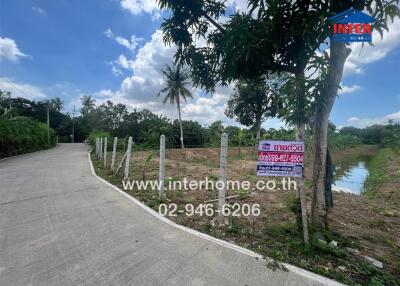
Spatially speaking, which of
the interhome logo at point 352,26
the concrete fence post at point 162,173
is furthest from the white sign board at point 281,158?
the concrete fence post at point 162,173

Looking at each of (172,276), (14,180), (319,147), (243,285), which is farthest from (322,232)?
(14,180)

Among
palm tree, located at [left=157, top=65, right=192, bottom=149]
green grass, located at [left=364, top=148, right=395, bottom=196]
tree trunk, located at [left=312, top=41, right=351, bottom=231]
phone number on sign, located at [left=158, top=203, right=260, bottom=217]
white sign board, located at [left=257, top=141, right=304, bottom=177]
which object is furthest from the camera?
palm tree, located at [left=157, top=65, right=192, bottom=149]

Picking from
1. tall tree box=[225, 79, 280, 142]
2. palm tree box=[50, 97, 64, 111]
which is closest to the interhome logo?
tall tree box=[225, 79, 280, 142]

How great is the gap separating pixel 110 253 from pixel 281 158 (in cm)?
271

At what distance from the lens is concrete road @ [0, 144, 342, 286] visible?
2576 millimetres

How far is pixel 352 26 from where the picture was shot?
9.88ft

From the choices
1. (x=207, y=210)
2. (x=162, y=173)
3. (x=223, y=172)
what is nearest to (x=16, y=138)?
(x=162, y=173)

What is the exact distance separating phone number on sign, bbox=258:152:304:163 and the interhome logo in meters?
1.65

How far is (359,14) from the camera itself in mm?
2949

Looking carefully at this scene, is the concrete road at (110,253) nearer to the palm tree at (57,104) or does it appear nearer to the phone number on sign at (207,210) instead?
the phone number on sign at (207,210)

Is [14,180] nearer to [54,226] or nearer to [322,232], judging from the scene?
[54,226]

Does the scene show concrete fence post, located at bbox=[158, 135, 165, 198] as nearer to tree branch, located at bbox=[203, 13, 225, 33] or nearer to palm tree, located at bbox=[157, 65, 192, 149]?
tree branch, located at bbox=[203, 13, 225, 33]

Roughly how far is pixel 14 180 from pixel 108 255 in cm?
714

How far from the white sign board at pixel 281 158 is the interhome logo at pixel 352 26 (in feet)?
4.91
